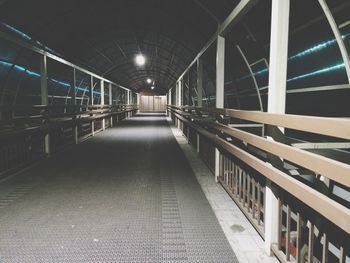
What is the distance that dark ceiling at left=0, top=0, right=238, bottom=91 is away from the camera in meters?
7.62

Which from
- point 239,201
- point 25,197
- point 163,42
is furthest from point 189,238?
point 163,42

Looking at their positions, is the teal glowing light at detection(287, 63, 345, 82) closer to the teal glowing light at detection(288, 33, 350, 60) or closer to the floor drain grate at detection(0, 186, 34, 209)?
the teal glowing light at detection(288, 33, 350, 60)

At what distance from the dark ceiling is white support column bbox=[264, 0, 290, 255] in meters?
3.04

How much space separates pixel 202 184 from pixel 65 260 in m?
2.90

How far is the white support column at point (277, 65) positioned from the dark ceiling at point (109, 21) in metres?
3.04

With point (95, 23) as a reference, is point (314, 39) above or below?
below

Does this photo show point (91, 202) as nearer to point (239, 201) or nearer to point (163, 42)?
point (239, 201)

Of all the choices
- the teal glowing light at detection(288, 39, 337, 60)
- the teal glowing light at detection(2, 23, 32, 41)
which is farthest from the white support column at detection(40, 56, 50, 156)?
the teal glowing light at detection(288, 39, 337, 60)

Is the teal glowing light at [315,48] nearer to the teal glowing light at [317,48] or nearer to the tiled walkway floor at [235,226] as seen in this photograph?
the teal glowing light at [317,48]

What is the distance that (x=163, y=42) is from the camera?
1395 centimetres

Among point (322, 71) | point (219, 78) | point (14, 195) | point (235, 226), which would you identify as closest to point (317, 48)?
point (322, 71)

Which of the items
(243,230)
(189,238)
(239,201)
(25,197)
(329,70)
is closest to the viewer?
(189,238)

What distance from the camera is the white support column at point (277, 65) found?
2.58 m

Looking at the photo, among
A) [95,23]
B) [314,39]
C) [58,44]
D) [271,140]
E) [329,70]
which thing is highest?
[95,23]
